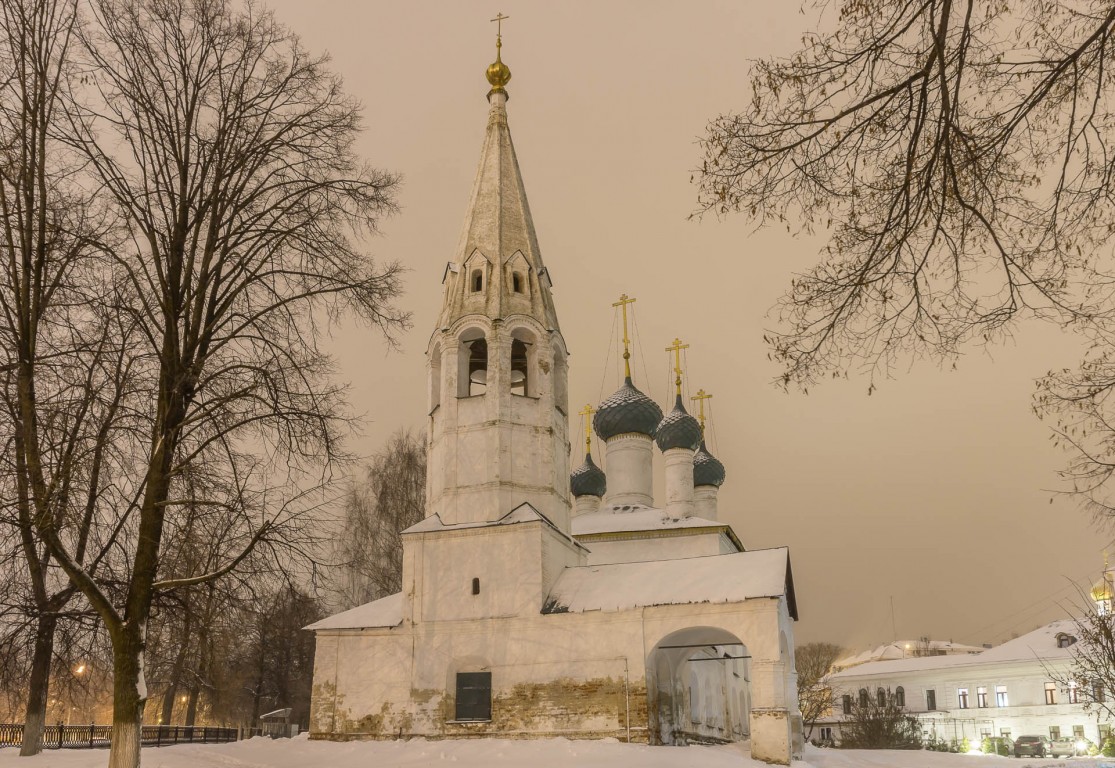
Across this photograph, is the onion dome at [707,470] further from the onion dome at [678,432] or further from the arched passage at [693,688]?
the arched passage at [693,688]

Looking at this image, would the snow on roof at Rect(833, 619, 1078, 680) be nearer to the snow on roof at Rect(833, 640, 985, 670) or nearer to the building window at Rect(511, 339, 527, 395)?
the building window at Rect(511, 339, 527, 395)

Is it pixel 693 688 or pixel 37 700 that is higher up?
pixel 37 700

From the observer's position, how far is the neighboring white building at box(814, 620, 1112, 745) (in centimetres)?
3747

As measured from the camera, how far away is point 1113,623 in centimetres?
1939

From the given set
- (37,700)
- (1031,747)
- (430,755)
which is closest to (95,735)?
(430,755)

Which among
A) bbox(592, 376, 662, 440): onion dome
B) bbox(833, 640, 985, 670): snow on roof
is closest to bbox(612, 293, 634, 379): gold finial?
bbox(592, 376, 662, 440): onion dome

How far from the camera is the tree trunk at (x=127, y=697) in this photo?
26.6ft

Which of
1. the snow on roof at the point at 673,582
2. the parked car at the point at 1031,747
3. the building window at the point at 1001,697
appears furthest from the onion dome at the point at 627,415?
the building window at the point at 1001,697

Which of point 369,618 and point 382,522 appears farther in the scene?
point 382,522

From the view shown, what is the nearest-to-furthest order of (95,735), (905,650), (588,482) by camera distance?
A: (95,735) < (588,482) < (905,650)

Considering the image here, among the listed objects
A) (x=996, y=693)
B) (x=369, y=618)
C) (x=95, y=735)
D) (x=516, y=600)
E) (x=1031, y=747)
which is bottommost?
(x=1031, y=747)

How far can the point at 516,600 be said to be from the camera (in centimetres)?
1775

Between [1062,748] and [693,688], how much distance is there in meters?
23.7

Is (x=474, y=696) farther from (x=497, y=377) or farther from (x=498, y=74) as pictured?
(x=498, y=74)
